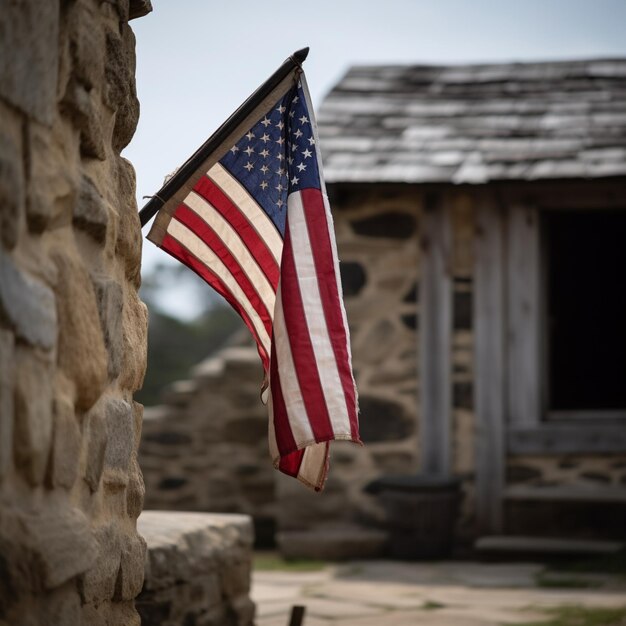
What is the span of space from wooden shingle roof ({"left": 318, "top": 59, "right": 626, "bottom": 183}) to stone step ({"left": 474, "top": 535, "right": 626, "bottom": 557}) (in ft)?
8.23

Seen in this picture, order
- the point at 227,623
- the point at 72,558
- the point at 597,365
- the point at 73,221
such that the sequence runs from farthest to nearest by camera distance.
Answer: the point at 597,365
the point at 227,623
the point at 73,221
the point at 72,558

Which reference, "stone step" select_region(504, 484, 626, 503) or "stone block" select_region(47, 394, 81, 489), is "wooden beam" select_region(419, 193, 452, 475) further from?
"stone block" select_region(47, 394, 81, 489)

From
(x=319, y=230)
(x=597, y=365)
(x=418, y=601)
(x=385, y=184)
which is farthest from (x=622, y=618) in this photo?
(x=597, y=365)

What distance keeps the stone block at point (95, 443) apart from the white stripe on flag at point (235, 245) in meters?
1.03

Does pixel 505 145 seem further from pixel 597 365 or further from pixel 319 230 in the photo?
pixel 319 230

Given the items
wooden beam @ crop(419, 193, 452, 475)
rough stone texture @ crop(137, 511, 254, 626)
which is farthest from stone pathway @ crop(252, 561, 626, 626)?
wooden beam @ crop(419, 193, 452, 475)

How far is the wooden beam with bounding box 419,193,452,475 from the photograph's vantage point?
791cm

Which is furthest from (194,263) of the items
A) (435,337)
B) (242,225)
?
(435,337)

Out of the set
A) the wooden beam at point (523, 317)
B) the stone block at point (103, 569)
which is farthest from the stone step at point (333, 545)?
the stone block at point (103, 569)

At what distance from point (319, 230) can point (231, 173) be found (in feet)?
1.27

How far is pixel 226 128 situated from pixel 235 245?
38cm

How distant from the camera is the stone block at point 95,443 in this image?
257 cm

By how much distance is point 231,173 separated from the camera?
3582mm

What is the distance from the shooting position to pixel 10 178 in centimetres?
203
